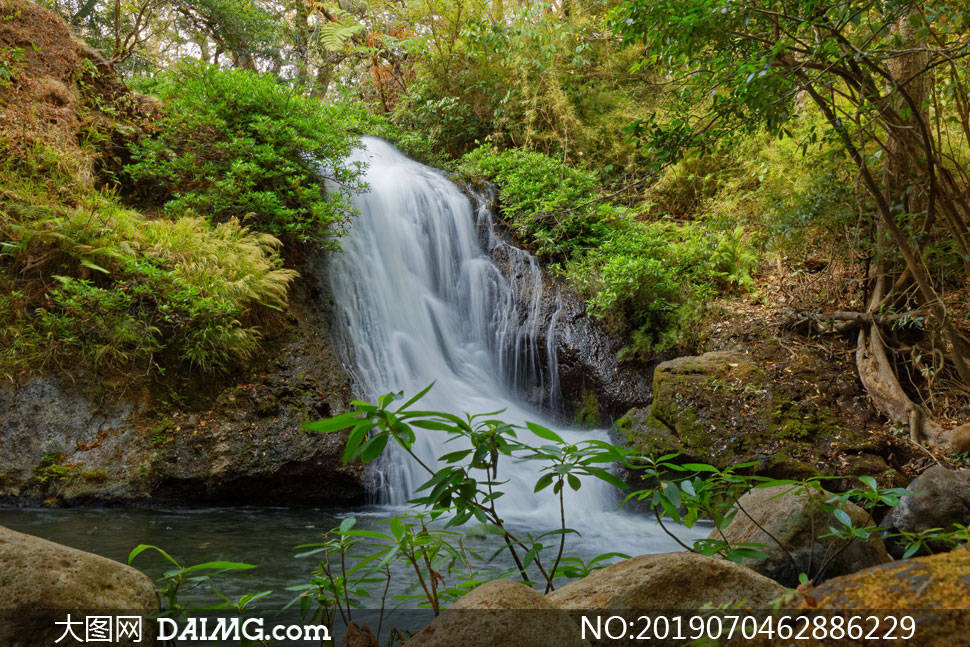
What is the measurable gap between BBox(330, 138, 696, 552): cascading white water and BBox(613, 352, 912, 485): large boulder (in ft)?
3.04

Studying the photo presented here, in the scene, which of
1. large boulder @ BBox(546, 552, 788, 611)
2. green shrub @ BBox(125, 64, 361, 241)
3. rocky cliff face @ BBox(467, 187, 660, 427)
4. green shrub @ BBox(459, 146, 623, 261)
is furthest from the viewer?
green shrub @ BBox(459, 146, 623, 261)

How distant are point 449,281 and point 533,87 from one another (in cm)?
510

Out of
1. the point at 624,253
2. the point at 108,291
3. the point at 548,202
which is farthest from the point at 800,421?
the point at 108,291

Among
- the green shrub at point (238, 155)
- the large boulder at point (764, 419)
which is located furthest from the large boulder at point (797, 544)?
the green shrub at point (238, 155)

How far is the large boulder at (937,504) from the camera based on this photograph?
3.64m

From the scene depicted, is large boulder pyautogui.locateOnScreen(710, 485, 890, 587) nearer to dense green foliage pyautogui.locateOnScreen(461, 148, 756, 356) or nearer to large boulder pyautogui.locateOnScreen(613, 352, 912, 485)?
large boulder pyautogui.locateOnScreen(613, 352, 912, 485)

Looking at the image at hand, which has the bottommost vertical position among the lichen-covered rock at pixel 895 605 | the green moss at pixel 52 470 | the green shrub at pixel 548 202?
the green moss at pixel 52 470

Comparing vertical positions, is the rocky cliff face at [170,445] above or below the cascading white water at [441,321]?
below

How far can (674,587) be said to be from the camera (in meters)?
1.78

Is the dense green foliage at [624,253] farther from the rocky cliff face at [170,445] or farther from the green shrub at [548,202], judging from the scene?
the rocky cliff face at [170,445]

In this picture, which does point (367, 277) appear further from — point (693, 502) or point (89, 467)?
point (693, 502)

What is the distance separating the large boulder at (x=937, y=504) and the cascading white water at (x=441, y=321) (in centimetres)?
223

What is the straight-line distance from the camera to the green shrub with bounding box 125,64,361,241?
669 cm

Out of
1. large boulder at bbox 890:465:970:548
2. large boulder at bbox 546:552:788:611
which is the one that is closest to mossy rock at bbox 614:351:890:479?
large boulder at bbox 890:465:970:548
